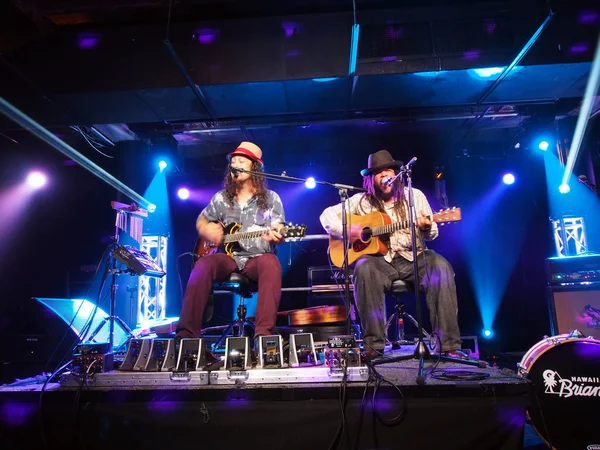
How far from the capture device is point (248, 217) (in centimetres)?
425

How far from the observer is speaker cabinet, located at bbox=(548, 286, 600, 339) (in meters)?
5.06

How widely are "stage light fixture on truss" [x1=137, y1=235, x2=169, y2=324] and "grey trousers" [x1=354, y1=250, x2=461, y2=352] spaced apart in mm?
4617

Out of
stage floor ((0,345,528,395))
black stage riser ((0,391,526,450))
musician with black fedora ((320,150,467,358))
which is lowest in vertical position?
black stage riser ((0,391,526,450))

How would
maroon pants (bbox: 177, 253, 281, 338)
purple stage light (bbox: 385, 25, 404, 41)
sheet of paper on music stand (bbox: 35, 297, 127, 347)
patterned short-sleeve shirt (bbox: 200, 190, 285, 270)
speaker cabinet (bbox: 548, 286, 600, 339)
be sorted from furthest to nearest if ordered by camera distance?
purple stage light (bbox: 385, 25, 404, 41), speaker cabinet (bbox: 548, 286, 600, 339), sheet of paper on music stand (bbox: 35, 297, 127, 347), patterned short-sleeve shirt (bbox: 200, 190, 285, 270), maroon pants (bbox: 177, 253, 281, 338)

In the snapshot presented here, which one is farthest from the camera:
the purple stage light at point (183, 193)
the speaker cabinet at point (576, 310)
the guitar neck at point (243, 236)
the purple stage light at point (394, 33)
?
the purple stage light at point (183, 193)

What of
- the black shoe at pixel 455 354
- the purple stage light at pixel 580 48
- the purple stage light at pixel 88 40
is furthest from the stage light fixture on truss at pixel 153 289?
the purple stage light at pixel 580 48

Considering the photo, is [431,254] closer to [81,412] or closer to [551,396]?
[551,396]

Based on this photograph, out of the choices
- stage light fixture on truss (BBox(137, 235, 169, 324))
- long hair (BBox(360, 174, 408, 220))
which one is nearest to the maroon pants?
long hair (BBox(360, 174, 408, 220))

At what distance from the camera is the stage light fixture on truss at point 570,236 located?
693 centimetres

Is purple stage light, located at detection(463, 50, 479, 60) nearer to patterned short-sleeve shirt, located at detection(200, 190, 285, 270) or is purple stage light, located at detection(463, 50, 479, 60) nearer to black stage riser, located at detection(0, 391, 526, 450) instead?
patterned short-sleeve shirt, located at detection(200, 190, 285, 270)

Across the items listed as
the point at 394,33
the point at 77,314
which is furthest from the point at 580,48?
the point at 77,314

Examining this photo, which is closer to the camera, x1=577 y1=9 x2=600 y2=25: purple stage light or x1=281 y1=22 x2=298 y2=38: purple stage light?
x1=577 y1=9 x2=600 y2=25: purple stage light

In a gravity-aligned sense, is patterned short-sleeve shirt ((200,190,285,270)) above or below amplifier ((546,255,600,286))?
above

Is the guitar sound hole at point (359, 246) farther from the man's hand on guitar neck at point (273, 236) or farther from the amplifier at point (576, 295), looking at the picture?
the amplifier at point (576, 295)
